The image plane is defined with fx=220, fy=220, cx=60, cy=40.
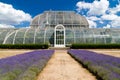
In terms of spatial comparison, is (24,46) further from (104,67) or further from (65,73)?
(104,67)

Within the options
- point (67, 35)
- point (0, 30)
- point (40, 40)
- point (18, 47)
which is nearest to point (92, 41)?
point (67, 35)

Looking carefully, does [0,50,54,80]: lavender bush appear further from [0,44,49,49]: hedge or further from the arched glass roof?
the arched glass roof

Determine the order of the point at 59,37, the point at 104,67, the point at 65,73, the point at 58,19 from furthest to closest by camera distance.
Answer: the point at 58,19 → the point at 59,37 → the point at 65,73 → the point at 104,67

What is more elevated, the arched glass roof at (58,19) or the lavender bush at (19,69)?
the arched glass roof at (58,19)

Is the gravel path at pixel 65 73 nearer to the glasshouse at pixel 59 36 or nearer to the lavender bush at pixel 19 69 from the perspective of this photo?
the lavender bush at pixel 19 69

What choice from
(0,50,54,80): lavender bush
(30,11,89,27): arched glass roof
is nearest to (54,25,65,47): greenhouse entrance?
(30,11,89,27): arched glass roof

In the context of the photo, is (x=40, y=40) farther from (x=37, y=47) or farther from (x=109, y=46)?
(x=109, y=46)

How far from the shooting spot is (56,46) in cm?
5247

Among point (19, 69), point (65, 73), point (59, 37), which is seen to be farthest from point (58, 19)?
point (19, 69)

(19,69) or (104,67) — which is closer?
(19,69)

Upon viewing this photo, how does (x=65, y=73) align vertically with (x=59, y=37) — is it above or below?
below

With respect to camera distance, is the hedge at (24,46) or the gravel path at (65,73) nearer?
the gravel path at (65,73)

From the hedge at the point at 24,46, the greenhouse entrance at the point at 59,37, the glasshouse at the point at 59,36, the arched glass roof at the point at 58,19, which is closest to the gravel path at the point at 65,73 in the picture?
the hedge at the point at 24,46

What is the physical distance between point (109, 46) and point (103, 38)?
509 centimetres
